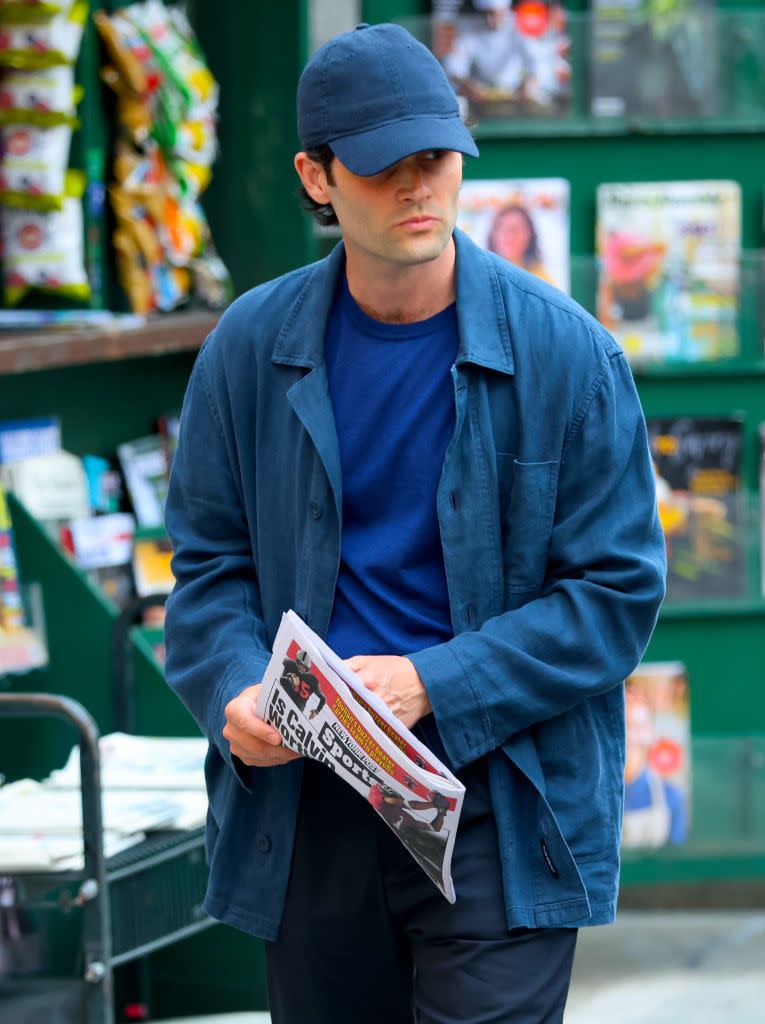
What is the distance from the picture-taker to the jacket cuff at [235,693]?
6.55ft

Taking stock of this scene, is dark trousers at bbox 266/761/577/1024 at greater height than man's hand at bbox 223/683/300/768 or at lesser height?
lesser

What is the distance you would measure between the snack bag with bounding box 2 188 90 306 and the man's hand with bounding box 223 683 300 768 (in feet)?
6.49

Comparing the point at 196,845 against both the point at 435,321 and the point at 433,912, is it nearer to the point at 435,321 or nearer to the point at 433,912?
the point at 433,912

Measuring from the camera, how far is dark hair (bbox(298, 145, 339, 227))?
77.7 inches

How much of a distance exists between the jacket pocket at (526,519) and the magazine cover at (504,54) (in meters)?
2.23

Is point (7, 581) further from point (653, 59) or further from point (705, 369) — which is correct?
point (653, 59)

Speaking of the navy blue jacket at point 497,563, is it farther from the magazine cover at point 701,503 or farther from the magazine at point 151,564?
the magazine cover at point 701,503

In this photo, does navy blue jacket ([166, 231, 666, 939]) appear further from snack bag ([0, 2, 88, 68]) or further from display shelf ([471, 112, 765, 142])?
display shelf ([471, 112, 765, 142])

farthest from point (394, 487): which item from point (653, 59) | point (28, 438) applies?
point (653, 59)

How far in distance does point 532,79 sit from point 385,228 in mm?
2293

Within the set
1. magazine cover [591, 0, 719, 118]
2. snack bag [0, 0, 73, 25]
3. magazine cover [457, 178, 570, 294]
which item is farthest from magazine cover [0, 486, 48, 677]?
magazine cover [591, 0, 719, 118]

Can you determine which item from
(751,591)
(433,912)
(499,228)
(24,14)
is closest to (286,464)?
(433,912)

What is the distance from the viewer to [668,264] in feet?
13.6

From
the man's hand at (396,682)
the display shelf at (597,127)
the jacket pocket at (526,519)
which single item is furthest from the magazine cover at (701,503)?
the man's hand at (396,682)
